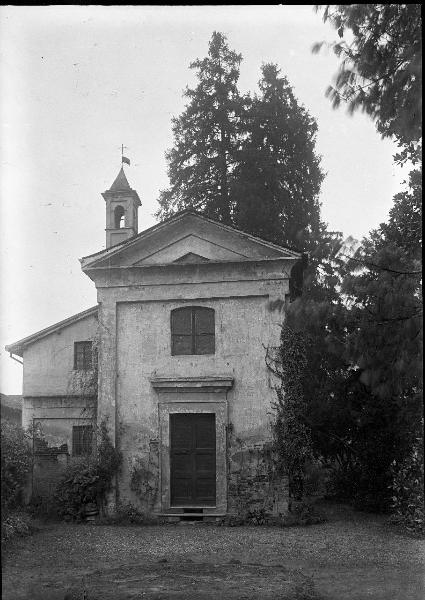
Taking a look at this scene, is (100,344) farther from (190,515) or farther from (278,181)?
(278,181)

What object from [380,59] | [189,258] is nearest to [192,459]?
[189,258]

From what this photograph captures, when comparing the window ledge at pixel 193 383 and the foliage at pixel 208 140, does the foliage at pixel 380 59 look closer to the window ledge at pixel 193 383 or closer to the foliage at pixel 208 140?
the window ledge at pixel 193 383

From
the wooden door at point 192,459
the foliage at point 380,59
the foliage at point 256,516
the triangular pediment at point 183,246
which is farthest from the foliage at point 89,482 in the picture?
the foliage at point 380,59

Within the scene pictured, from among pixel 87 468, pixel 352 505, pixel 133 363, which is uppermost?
pixel 133 363

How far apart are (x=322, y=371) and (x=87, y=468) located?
7.18 metres

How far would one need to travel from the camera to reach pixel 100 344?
1667 centimetres

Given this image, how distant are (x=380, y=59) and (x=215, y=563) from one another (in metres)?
8.29

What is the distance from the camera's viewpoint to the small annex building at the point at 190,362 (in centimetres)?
1574

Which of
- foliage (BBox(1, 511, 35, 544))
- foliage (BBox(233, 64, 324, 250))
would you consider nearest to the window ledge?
foliage (BBox(1, 511, 35, 544))

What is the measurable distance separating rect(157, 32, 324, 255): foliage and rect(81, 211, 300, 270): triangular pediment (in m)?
7.29

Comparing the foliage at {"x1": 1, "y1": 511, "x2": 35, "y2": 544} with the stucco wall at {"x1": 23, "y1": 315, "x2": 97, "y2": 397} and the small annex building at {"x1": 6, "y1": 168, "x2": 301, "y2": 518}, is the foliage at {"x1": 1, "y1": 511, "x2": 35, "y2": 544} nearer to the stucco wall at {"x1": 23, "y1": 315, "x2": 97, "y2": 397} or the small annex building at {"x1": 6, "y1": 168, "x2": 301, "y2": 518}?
the small annex building at {"x1": 6, "y1": 168, "x2": 301, "y2": 518}

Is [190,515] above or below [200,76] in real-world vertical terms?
below

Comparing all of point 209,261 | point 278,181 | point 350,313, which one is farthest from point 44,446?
point 350,313

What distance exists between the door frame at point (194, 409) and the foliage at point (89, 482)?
128cm
